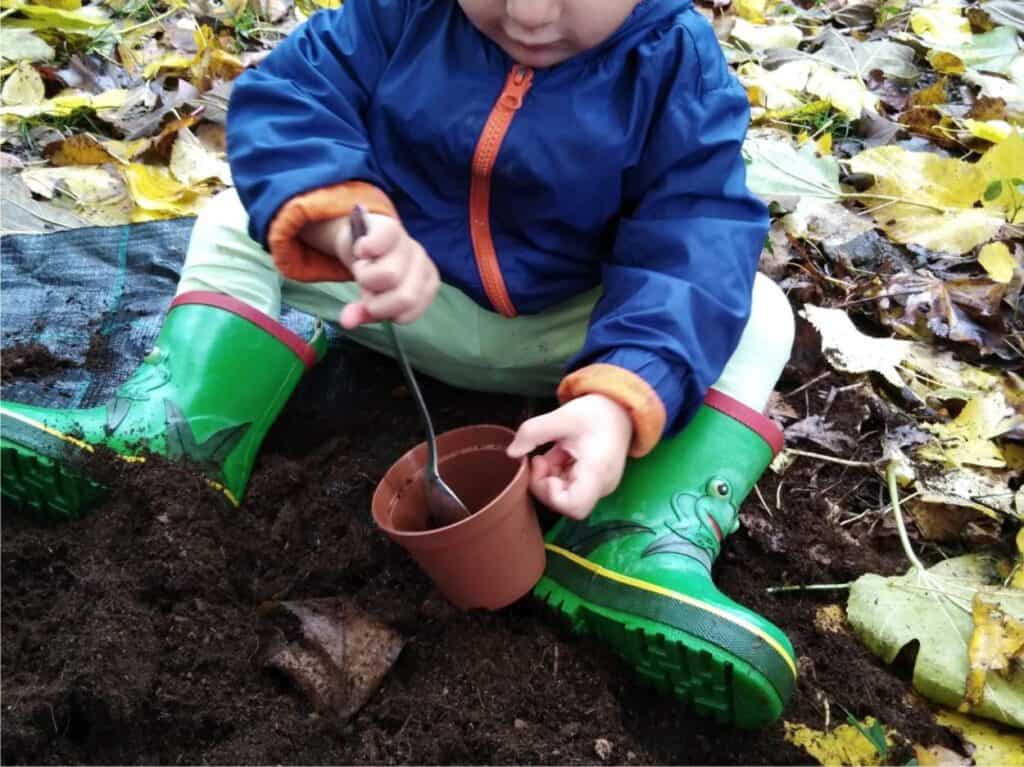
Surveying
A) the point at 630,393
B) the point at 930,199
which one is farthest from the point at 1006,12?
the point at 630,393

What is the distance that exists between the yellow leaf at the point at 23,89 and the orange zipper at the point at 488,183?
116 centimetres

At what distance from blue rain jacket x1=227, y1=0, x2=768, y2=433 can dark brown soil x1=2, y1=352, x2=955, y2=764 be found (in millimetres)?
277

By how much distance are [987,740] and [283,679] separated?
28.0 inches

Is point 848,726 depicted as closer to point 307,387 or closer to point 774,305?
point 774,305

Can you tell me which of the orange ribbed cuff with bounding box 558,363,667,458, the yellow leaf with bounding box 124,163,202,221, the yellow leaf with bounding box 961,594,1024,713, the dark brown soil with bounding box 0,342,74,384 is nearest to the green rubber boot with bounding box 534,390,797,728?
the orange ribbed cuff with bounding box 558,363,667,458

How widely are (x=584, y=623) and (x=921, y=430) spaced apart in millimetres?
617

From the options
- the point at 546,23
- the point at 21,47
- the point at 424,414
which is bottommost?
the point at 21,47

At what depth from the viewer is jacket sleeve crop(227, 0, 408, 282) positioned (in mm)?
997

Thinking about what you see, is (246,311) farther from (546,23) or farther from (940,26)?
(940,26)

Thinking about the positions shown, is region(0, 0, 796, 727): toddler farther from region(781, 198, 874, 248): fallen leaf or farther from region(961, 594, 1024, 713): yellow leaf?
region(781, 198, 874, 248): fallen leaf

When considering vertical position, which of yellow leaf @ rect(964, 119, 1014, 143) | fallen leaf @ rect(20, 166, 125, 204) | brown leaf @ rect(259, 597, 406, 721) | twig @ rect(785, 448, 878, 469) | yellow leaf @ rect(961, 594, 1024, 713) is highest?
fallen leaf @ rect(20, 166, 125, 204)

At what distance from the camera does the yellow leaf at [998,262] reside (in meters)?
1.53

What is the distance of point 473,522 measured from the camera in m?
0.90

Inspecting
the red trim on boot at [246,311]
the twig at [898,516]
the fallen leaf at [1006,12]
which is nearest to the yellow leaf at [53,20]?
the red trim on boot at [246,311]
